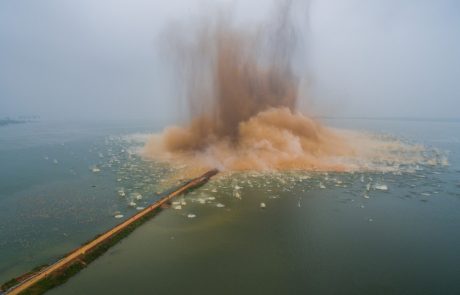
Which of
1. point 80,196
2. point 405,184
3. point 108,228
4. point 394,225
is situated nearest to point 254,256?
point 108,228

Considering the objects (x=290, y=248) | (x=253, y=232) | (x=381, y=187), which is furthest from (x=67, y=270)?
(x=381, y=187)

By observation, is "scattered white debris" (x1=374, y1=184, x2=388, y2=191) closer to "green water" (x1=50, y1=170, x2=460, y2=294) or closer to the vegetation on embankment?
"green water" (x1=50, y1=170, x2=460, y2=294)

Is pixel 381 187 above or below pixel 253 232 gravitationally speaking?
above

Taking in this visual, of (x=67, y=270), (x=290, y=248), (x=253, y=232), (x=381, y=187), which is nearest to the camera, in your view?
(x=67, y=270)

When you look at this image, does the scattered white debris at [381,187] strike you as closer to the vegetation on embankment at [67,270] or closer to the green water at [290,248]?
the green water at [290,248]

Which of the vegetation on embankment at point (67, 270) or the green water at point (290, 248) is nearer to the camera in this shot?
the vegetation on embankment at point (67, 270)

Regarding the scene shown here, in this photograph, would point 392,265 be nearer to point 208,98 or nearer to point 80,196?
point 80,196

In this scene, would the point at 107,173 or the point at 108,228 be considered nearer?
the point at 108,228

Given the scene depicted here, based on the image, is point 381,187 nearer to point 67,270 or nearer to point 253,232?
point 253,232

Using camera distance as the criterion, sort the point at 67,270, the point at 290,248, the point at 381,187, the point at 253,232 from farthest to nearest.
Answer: the point at 381,187, the point at 253,232, the point at 290,248, the point at 67,270

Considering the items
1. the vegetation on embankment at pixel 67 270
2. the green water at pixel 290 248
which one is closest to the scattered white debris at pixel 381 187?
the green water at pixel 290 248

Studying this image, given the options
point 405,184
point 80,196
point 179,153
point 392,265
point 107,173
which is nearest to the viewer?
point 392,265
